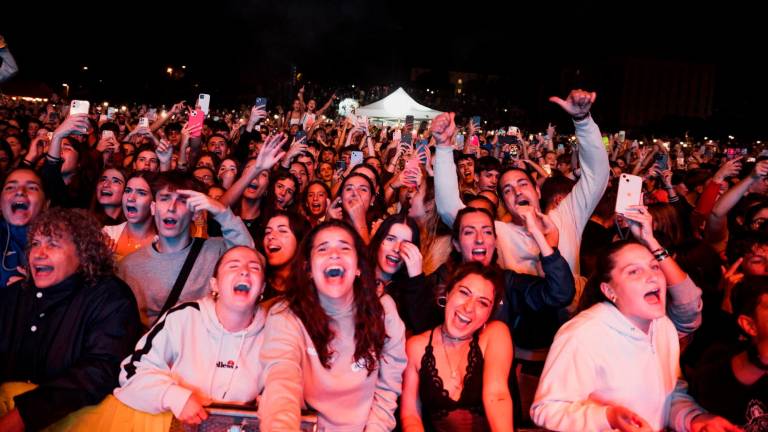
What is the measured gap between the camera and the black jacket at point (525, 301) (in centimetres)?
348

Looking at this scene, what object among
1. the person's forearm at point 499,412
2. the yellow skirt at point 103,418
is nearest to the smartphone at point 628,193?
the person's forearm at point 499,412

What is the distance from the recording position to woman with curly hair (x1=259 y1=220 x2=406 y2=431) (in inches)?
116

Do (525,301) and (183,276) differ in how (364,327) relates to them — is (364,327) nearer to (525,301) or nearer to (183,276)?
(525,301)

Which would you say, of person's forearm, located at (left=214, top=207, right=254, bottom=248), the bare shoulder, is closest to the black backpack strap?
person's forearm, located at (left=214, top=207, right=254, bottom=248)

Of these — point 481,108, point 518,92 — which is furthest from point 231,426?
point 518,92

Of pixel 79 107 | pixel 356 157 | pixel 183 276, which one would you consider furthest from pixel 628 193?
pixel 79 107

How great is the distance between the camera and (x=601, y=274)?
3.11 meters

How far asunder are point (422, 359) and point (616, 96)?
58.2 m

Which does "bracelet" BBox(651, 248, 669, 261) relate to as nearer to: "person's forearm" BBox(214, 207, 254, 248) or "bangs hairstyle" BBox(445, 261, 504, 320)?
"bangs hairstyle" BBox(445, 261, 504, 320)

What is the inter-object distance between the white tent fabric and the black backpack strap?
1628 centimetres

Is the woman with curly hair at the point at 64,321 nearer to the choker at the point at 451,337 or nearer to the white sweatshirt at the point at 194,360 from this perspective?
the white sweatshirt at the point at 194,360

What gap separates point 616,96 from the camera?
5609cm

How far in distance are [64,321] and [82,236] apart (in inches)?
18.2

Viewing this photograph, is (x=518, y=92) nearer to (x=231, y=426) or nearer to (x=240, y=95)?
(x=240, y=95)
